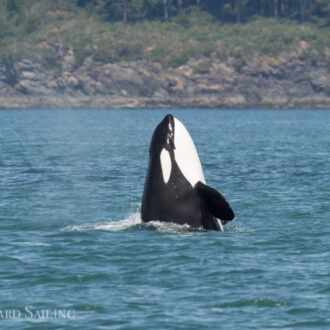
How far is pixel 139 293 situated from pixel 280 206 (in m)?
11.6

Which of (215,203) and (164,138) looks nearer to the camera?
(215,203)

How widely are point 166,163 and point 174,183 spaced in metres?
0.50

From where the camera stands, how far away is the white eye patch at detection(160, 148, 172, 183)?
17578 millimetres

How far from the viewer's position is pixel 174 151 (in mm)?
17812

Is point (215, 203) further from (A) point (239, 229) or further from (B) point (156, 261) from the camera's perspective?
(A) point (239, 229)

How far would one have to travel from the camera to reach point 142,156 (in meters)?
46.9

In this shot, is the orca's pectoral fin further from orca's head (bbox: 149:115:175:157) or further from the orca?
orca's head (bbox: 149:115:175:157)

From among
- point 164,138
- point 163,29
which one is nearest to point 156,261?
point 164,138

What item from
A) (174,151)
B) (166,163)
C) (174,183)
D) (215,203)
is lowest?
(215,203)

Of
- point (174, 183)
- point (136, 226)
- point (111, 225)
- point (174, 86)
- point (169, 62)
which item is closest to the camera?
point (174, 183)

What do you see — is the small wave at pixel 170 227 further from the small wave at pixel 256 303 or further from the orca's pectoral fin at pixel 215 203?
the small wave at pixel 256 303

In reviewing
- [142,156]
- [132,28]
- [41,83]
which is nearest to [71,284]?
[142,156]

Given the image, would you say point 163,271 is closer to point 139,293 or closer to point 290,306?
point 139,293

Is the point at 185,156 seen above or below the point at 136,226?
above
